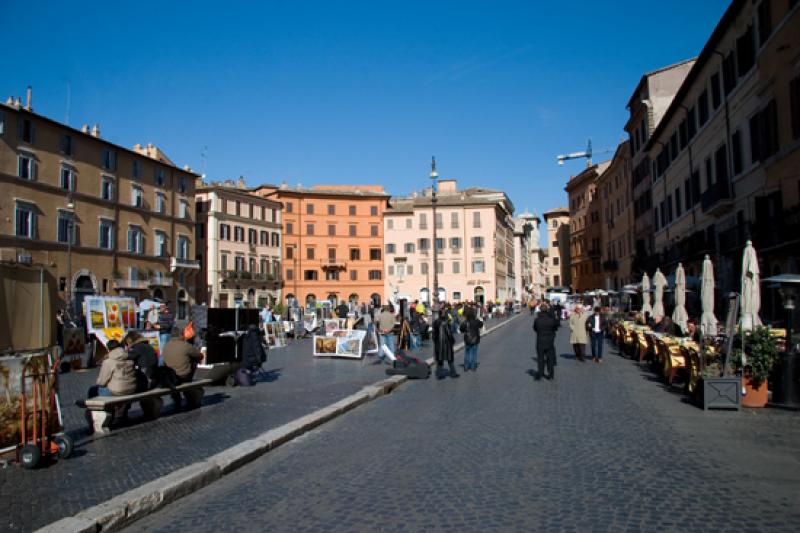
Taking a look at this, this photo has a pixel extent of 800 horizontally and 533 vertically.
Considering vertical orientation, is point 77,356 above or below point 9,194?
below

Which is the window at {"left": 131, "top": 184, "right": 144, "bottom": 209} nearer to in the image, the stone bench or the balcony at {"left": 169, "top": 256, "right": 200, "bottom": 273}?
the balcony at {"left": 169, "top": 256, "right": 200, "bottom": 273}

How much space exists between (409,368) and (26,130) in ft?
121

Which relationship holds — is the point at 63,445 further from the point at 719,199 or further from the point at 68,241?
the point at 68,241

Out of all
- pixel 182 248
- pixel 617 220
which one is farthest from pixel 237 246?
pixel 617 220

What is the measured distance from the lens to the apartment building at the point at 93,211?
41.2 m

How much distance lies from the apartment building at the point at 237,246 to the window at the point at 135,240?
37.5 ft

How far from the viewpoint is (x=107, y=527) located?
5.27 m

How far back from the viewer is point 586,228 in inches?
2990

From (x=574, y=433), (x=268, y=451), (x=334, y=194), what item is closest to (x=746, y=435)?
(x=574, y=433)

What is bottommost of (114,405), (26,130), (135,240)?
(114,405)

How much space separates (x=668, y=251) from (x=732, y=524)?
1359 inches

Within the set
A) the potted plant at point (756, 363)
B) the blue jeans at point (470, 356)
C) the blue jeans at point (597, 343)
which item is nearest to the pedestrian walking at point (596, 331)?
the blue jeans at point (597, 343)

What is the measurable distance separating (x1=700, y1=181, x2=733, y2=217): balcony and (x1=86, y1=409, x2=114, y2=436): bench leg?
2404 cm

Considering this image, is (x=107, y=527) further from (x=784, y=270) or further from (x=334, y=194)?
(x=334, y=194)
